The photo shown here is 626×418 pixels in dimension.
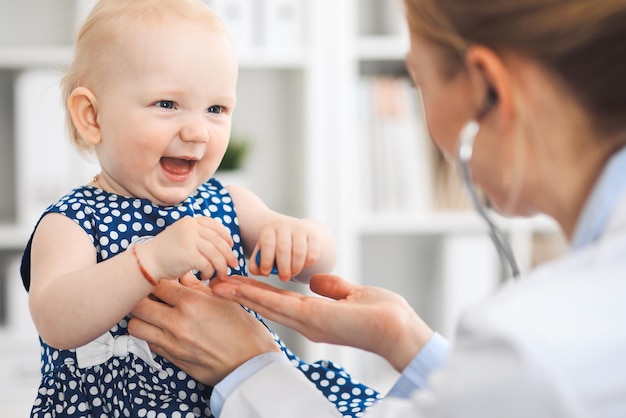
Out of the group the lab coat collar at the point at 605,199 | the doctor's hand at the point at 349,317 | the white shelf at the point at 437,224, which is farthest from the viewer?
the white shelf at the point at 437,224

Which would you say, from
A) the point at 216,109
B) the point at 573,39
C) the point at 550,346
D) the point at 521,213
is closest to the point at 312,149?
the point at 216,109

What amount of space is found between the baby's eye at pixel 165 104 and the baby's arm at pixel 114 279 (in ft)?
0.60

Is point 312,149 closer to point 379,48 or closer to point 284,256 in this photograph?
point 379,48

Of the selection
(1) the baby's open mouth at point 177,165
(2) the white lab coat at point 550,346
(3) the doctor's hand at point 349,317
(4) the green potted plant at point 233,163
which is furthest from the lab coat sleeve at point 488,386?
(4) the green potted plant at point 233,163

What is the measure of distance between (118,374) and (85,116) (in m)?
0.35

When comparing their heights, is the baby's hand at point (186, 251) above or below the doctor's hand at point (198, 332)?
above

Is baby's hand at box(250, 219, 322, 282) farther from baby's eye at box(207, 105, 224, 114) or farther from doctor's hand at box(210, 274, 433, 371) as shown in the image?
baby's eye at box(207, 105, 224, 114)

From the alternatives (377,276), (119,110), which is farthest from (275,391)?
(377,276)

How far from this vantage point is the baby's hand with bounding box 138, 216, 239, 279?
945 mm

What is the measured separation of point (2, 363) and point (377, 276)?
4.44ft

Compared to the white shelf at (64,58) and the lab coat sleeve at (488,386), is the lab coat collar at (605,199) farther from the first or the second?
the white shelf at (64,58)

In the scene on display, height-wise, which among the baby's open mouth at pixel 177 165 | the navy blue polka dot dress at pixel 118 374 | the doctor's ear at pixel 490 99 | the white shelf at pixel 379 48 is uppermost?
the white shelf at pixel 379 48

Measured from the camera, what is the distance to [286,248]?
103 centimetres

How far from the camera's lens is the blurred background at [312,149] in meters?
2.52
